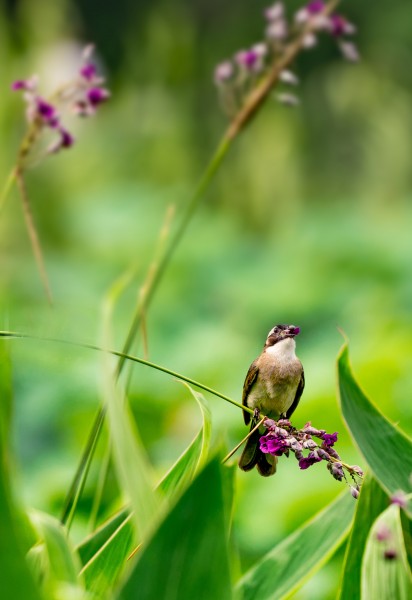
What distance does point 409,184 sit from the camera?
20.6ft

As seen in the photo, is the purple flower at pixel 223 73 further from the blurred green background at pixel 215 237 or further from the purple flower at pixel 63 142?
the blurred green background at pixel 215 237

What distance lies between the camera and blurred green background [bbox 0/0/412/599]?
256 centimetres

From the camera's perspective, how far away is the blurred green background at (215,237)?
2.56 meters

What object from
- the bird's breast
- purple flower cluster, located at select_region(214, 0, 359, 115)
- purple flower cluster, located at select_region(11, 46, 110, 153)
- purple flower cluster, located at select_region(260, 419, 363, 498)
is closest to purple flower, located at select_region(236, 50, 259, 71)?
purple flower cluster, located at select_region(214, 0, 359, 115)

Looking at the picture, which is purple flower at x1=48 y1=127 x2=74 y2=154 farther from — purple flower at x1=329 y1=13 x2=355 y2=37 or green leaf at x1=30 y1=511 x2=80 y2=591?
green leaf at x1=30 y1=511 x2=80 y2=591

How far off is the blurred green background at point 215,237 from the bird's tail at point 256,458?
226 mm

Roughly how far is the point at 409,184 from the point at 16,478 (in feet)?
19.0

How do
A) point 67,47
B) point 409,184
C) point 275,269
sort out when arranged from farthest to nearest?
point 409,184 → point 67,47 → point 275,269

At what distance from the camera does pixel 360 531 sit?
93cm

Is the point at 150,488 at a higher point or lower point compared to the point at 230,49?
lower

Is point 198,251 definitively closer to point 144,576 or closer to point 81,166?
point 81,166

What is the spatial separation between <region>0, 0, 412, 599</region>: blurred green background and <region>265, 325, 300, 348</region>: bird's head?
0.22m

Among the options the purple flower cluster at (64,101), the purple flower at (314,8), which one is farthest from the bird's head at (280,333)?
the purple flower at (314,8)

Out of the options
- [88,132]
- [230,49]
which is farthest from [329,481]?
[230,49]
